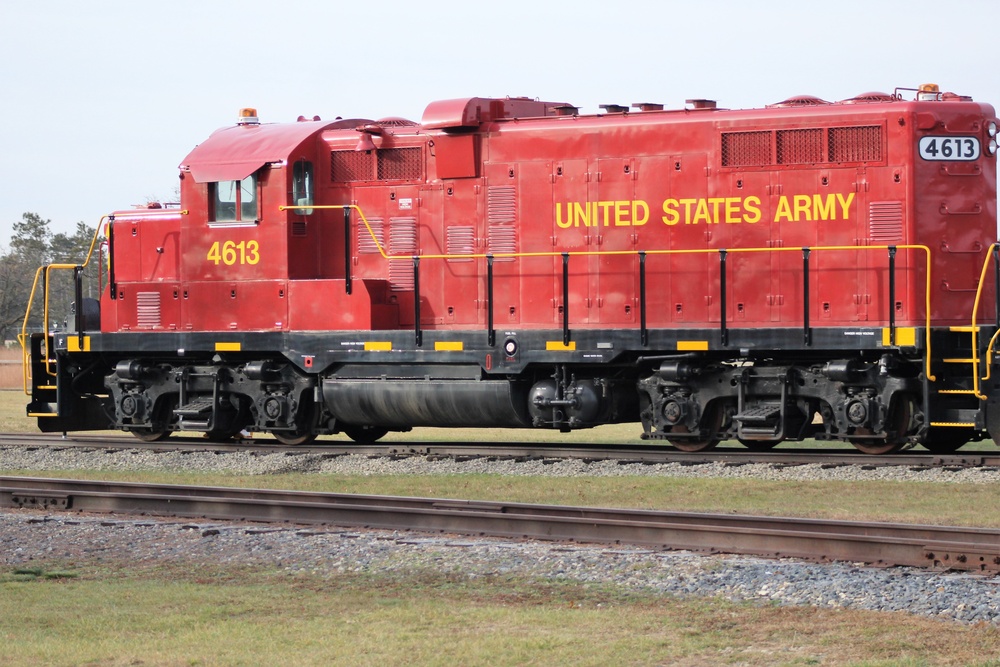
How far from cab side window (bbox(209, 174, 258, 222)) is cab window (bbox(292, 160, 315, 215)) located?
526 millimetres

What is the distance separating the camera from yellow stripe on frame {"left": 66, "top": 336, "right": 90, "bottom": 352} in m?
17.3

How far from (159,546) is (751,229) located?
761 cm

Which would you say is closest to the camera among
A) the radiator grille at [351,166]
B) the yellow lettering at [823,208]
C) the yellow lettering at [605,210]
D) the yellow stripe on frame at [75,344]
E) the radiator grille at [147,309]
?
the yellow lettering at [823,208]

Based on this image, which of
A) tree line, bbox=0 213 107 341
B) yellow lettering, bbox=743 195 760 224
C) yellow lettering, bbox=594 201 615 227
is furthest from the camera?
tree line, bbox=0 213 107 341

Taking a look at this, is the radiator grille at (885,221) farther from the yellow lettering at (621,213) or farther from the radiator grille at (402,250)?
the radiator grille at (402,250)

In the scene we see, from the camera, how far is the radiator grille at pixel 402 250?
628 inches

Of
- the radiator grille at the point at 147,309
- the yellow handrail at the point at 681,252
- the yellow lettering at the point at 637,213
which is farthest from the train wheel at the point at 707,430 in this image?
the radiator grille at the point at 147,309

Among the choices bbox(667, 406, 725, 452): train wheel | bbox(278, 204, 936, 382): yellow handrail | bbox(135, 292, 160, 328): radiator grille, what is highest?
bbox(278, 204, 936, 382): yellow handrail

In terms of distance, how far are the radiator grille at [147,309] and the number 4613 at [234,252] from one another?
3.46 ft

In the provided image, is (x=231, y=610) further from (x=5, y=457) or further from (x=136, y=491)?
(x=5, y=457)

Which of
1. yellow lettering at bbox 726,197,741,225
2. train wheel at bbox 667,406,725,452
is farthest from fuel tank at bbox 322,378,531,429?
yellow lettering at bbox 726,197,741,225

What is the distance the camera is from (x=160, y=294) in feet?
55.8

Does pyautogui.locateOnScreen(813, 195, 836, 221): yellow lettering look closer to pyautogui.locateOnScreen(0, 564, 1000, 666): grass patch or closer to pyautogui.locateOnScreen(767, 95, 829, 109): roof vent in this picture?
pyautogui.locateOnScreen(767, 95, 829, 109): roof vent

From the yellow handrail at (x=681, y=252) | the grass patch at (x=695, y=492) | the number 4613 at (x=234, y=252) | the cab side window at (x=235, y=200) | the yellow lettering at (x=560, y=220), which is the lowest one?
the grass patch at (x=695, y=492)
